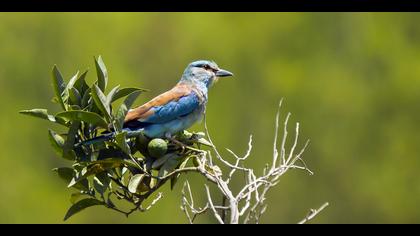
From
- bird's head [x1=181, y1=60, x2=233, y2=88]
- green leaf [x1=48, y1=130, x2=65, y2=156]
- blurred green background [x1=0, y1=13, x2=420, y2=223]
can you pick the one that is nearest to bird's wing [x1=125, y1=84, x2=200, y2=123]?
bird's head [x1=181, y1=60, x2=233, y2=88]

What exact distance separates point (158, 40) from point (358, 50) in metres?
3.67

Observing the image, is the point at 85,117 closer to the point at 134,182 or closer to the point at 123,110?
the point at 123,110

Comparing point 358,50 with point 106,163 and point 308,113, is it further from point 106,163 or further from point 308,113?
point 106,163

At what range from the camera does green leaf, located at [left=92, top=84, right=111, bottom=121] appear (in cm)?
418

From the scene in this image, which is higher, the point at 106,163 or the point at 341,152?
the point at 106,163

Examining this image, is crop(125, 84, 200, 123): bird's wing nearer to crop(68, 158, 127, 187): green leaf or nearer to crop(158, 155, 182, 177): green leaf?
crop(158, 155, 182, 177): green leaf

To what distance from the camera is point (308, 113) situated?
56.2 ft

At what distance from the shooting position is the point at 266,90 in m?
17.4

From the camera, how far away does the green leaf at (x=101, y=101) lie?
13.7 ft

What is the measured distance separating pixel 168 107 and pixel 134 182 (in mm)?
1393

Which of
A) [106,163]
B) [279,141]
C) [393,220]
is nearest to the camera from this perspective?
[106,163]

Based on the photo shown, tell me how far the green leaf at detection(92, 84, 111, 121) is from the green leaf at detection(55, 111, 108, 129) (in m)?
0.03

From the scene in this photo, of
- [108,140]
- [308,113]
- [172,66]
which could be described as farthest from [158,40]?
[108,140]

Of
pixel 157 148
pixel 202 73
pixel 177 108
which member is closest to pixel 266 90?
pixel 202 73
